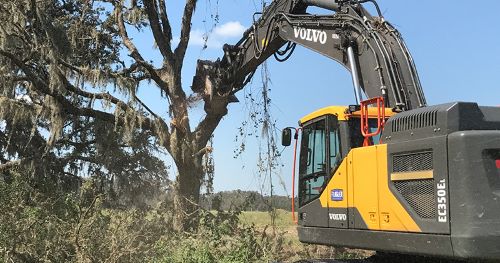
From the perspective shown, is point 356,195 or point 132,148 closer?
point 356,195

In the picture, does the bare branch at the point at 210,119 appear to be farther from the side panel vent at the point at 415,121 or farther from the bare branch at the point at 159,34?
the side panel vent at the point at 415,121

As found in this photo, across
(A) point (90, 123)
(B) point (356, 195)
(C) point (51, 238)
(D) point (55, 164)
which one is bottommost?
(C) point (51, 238)

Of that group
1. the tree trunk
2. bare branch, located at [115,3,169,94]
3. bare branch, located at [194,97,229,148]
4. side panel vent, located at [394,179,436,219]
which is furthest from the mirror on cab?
bare branch, located at [115,3,169,94]

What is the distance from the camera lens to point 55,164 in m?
15.7

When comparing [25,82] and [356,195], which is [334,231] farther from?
[25,82]

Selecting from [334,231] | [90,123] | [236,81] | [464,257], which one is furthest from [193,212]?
[464,257]

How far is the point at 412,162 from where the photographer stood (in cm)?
525

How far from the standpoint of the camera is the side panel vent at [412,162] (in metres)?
5.09

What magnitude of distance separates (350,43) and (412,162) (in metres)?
2.91

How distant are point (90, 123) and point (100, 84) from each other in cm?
246

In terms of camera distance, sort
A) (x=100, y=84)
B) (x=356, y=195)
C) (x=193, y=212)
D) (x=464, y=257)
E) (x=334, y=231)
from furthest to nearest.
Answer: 1. (x=100, y=84)
2. (x=193, y=212)
3. (x=334, y=231)
4. (x=356, y=195)
5. (x=464, y=257)

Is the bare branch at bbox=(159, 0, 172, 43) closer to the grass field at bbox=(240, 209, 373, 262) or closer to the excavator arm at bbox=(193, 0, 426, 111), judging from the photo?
the excavator arm at bbox=(193, 0, 426, 111)

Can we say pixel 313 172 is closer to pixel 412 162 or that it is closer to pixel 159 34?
pixel 412 162

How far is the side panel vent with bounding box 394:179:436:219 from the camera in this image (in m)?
5.05
